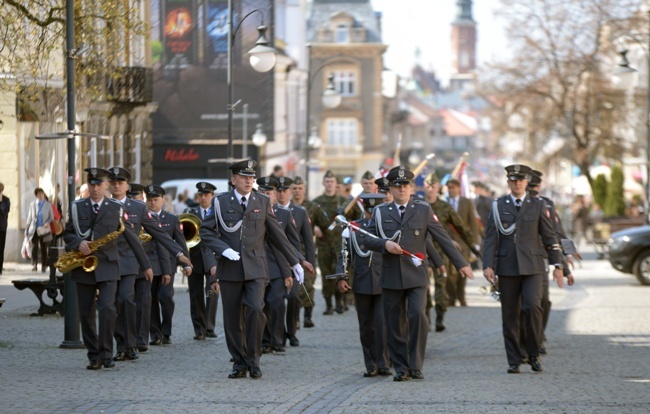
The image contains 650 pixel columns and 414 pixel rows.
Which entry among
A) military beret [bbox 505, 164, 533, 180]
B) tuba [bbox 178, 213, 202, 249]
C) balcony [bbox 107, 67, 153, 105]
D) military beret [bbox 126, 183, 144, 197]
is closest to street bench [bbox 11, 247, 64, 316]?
tuba [bbox 178, 213, 202, 249]

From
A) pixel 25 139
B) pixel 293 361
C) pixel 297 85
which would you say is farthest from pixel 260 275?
pixel 297 85

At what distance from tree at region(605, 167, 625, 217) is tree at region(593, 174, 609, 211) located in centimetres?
347

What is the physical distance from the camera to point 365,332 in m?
13.3

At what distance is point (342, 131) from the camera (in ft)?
308

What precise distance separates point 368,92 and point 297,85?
83.3 ft

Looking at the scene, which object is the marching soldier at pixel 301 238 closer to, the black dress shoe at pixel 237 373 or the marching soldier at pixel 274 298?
the marching soldier at pixel 274 298

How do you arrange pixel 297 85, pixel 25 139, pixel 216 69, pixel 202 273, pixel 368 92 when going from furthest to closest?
pixel 368 92
pixel 297 85
pixel 216 69
pixel 25 139
pixel 202 273

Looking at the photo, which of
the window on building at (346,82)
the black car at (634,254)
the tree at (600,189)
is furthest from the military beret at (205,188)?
the window on building at (346,82)

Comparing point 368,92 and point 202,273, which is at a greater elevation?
point 368,92

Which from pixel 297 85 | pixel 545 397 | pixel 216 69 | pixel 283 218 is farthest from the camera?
pixel 297 85

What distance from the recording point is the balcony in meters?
32.2

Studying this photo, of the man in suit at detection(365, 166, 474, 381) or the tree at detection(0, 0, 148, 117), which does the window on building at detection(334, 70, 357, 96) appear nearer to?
the tree at detection(0, 0, 148, 117)

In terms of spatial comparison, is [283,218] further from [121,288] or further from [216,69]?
[216,69]

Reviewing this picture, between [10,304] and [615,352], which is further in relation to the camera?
[10,304]
